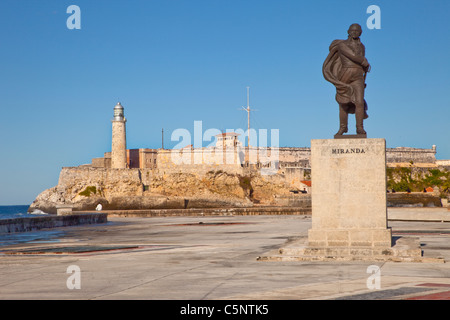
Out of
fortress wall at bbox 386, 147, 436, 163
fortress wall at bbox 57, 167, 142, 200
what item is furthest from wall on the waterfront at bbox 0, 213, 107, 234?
fortress wall at bbox 386, 147, 436, 163

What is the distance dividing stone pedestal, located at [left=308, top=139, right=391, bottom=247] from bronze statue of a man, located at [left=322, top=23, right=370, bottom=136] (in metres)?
0.59

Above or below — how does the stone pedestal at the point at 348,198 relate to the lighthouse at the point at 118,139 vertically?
below

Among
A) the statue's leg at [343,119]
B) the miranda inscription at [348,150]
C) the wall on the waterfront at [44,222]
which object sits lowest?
the wall on the waterfront at [44,222]

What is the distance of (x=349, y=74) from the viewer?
12469 millimetres

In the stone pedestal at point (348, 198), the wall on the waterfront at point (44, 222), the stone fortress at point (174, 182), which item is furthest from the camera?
the stone fortress at point (174, 182)

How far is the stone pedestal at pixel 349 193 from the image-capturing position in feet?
38.4

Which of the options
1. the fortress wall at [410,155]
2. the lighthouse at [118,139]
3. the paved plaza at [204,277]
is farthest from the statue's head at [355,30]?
the fortress wall at [410,155]

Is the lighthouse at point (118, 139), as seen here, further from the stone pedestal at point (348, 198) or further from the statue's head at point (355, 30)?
the stone pedestal at point (348, 198)

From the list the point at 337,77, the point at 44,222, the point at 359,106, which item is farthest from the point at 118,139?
the point at 359,106

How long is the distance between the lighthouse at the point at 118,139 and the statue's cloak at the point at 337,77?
3259 inches

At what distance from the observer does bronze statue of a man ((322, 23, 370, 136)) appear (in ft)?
40.7
